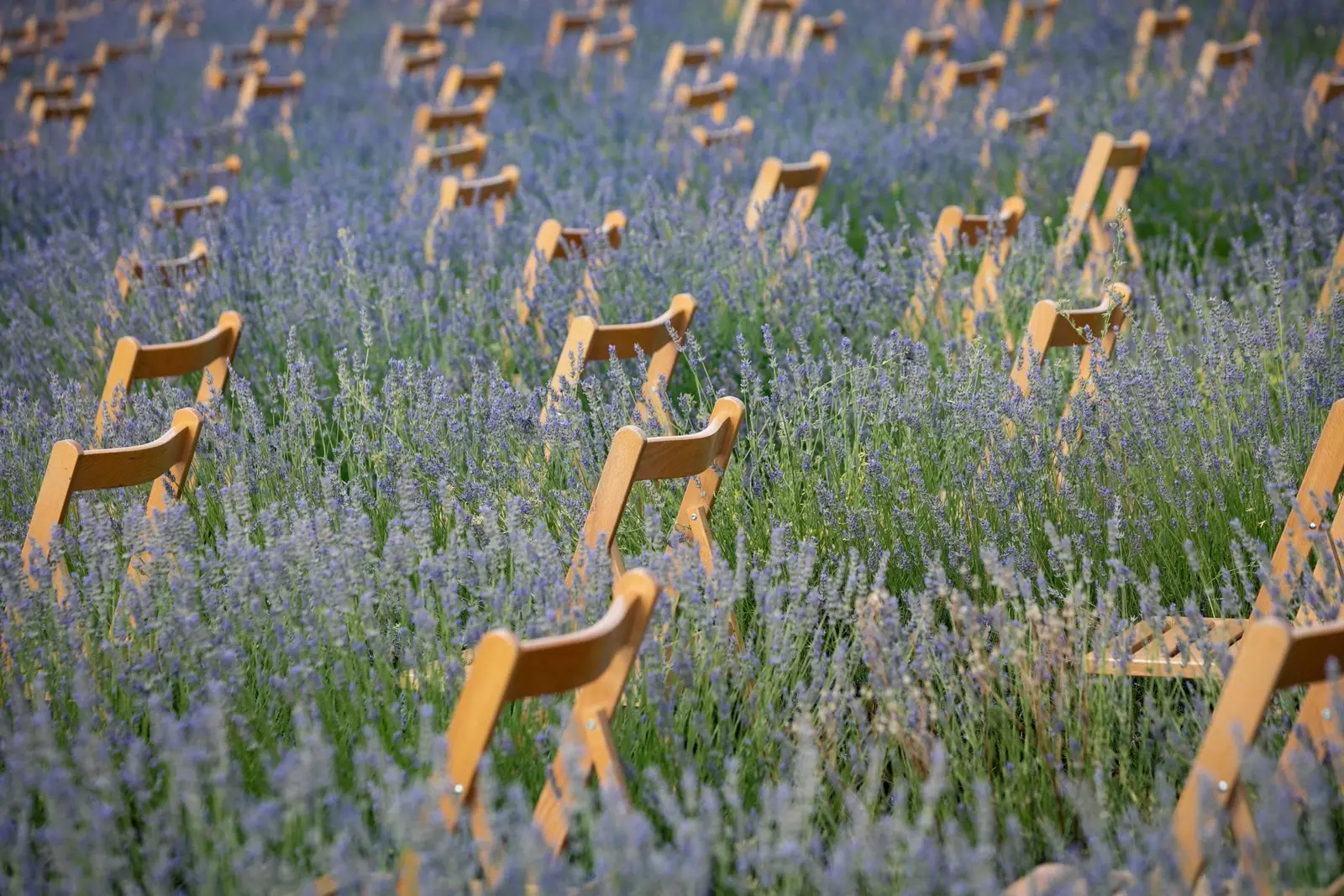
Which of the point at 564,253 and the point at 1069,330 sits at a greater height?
the point at 1069,330

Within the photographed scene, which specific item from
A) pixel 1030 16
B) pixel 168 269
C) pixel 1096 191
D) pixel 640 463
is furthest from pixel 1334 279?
pixel 1030 16

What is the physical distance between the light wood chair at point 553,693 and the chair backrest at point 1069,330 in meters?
1.40

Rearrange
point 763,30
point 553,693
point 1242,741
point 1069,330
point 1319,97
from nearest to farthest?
point 1242,741
point 553,693
point 1069,330
point 1319,97
point 763,30

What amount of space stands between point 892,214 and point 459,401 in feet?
9.71

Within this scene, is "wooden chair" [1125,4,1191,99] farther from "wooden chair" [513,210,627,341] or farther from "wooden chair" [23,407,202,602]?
"wooden chair" [23,407,202,602]

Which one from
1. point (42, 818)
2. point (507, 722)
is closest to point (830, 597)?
point (507, 722)

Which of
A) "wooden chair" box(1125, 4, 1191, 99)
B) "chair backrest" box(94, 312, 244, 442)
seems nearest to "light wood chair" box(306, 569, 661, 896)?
"chair backrest" box(94, 312, 244, 442)

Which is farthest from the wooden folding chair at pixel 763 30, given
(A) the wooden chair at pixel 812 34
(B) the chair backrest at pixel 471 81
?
(B) the chair backrest at pixel 471 81

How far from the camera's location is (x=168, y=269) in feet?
13.0

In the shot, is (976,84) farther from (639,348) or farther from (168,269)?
(639,348)

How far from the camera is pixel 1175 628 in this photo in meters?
2.29

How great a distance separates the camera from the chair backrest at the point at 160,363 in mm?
2971

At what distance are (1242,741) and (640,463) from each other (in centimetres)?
98

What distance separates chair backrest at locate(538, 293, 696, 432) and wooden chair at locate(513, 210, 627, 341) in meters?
0.77
